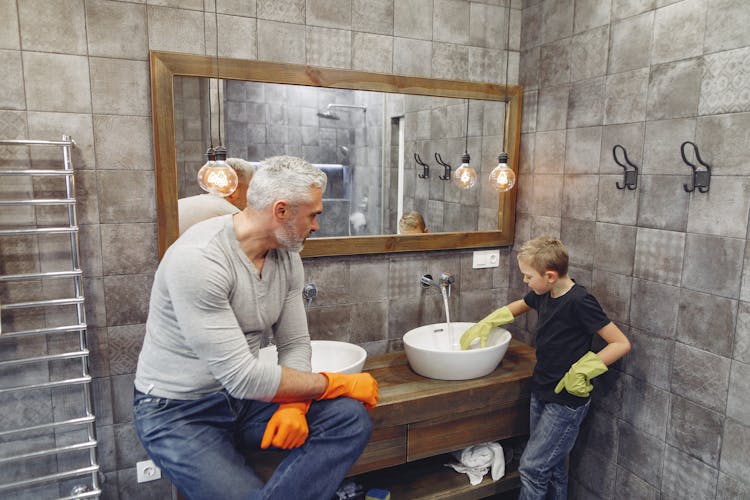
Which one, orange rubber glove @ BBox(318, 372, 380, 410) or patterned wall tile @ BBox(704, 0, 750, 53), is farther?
patterned wall tile @ BBox(704, 0, 750, 53)

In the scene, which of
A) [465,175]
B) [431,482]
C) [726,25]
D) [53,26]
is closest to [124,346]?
[53,26]

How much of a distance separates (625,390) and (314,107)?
1866 mm

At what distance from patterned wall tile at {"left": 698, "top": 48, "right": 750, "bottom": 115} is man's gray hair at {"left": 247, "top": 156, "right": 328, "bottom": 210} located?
1479 mm

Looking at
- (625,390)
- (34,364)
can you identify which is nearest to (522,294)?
Result: (625,390)

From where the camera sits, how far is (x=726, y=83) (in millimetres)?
1845

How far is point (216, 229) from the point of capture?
4.93 ft

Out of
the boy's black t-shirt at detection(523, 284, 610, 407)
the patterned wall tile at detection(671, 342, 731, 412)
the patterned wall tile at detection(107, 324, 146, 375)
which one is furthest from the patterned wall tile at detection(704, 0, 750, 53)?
the patterned wall tile at detection(107, 324, 146, 375)

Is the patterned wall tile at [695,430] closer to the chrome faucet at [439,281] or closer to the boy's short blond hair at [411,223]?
the chrome faucet at [439,281]

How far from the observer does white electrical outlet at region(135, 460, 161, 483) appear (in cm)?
228

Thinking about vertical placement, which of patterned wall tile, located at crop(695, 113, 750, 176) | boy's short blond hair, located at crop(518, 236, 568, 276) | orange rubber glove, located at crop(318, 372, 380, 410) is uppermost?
patterned wall tile, located at crop(695, 113, 750, 176)

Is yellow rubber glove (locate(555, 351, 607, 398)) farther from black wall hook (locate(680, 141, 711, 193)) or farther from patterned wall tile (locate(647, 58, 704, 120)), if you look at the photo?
patterned wall tile (locate(647, 58, 704, 120))

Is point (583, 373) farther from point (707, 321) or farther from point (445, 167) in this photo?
point (445, 167)

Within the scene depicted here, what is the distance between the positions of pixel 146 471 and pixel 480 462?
1.50 m

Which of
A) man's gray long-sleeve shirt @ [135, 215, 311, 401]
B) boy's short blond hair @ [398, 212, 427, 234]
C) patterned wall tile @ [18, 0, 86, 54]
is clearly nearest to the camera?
man's gray long-sleeve shirt @ [135, 215, 311, 401]
